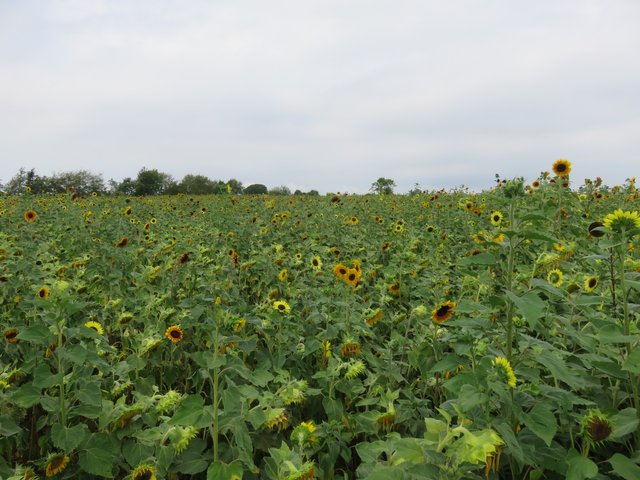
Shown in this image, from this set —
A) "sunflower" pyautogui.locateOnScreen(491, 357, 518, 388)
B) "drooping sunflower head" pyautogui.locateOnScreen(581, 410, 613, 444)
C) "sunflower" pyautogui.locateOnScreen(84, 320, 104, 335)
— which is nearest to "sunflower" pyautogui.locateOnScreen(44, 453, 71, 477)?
"sunflower" pyautogui.locateOnScreen(84, 320, 104, 335)

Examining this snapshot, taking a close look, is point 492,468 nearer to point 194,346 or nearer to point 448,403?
point 448,403

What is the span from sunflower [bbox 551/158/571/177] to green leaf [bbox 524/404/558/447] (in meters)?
4.78

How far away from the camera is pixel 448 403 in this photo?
1.54 meters

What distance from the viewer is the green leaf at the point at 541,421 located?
1259 millimetres

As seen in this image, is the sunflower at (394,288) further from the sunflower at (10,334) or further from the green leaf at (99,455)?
the sunflower at (10,334)

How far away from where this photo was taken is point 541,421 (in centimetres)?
130

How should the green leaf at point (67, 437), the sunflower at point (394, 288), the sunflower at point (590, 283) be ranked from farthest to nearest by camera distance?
the sunflower at point (394, 288), the sunflower at point (590, 283), the green leaf at point (67, 437)

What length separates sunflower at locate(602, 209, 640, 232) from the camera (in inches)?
61.9

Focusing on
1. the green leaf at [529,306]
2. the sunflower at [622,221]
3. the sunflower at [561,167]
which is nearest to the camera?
the green leaf at [529,306]

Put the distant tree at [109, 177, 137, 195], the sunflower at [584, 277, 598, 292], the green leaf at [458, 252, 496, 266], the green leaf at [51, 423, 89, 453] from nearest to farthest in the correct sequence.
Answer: the green leaf at [458, 252, 496, 266] → the green leaf at [51, 423, 89, 453] → the sunflower at [584, 277, 598, 292] → the distant tree at [109, 177, 137, 195]

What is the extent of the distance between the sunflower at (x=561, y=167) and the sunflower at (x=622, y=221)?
13.8 feet

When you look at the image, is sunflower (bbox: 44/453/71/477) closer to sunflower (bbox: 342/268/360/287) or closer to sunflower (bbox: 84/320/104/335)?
sunflower (bbox: 84/320/104/335)

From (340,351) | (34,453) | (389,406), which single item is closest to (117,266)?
(34,453)

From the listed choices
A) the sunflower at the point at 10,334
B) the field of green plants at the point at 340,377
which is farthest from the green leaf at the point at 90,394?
the sunflower at the point at 10,334
